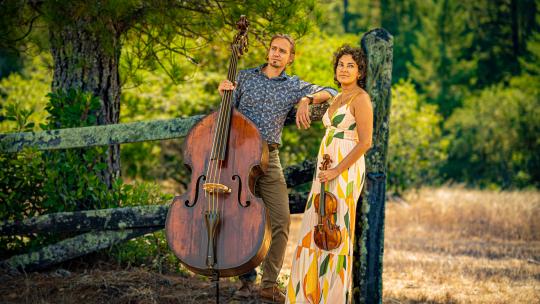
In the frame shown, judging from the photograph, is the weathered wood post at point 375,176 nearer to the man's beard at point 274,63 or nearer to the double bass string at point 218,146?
the man's beard at point 274,63

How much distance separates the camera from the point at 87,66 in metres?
5.57

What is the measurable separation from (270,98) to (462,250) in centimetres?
462

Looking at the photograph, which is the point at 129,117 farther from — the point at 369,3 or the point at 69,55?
the point at 369,3

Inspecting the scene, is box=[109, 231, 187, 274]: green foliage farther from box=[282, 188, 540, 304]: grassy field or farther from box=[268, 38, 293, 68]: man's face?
box=[268, 38, 293, 68]: man's face

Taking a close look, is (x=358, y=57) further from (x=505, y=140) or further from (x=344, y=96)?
(x=505, y=140)

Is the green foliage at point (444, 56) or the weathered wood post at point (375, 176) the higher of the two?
the green foliage at point (444, 56)

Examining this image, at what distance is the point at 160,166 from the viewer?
41.3 feet

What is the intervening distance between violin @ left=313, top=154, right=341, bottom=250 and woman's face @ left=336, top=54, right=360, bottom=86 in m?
0.68

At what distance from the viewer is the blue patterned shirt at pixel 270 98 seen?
4242 millimetres

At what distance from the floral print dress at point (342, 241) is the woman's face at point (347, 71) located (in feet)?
0.59

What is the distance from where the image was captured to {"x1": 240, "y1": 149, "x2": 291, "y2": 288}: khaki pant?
417 cm

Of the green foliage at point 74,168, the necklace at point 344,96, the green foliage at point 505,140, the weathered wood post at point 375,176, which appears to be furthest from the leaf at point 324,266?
the green foliage at point 505,140

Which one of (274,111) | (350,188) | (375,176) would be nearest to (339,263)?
A: (350,188)

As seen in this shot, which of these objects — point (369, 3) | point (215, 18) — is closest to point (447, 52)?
point (369, 3)
